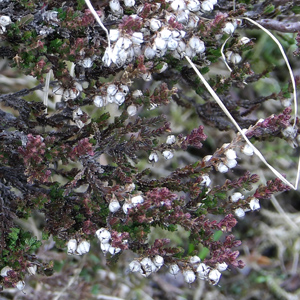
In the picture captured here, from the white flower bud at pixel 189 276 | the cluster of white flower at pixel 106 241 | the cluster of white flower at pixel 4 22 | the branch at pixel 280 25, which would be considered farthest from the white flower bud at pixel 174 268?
the branch at pixel 280 25

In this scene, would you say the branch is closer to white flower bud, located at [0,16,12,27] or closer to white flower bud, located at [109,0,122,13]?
white flower bud, located at [109,0,122,13]

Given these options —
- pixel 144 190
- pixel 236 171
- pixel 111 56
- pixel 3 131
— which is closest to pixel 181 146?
pixel 144 190

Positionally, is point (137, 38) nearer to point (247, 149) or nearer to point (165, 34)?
point (165, 34)

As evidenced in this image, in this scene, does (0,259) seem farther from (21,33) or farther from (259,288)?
(259,288)

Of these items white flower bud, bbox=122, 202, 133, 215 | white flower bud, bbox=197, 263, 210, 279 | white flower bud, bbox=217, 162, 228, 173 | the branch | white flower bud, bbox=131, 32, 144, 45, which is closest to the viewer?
white flower bud, bbox=131, 32, 144, 45

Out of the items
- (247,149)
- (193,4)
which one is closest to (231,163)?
(247,149)

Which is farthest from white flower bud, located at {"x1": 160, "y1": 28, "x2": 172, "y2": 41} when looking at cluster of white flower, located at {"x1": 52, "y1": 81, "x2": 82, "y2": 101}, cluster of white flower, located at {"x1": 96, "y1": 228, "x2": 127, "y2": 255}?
cluster of white flower, located at {"x1": 96, "y1": 228, "x2": 127, "y2": 255}
